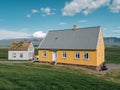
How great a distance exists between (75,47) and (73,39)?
2.88 meters

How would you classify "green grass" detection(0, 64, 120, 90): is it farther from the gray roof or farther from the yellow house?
the gray roof

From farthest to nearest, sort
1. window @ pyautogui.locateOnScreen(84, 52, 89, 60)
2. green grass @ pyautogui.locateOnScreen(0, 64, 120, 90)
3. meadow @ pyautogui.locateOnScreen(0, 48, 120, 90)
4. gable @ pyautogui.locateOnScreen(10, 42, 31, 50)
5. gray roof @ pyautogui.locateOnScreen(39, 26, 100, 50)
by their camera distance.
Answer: gable @ pyautogui.locateOnScreen(10, 42, 31, 50) → gray roof @ pyautogui.locateOnScreen(39, 26, 100, 50) → window @ pyautogui.locateOnScreen(84, 52, 89, 60) → meadow @ pyautogui.locateOnScreen(0, 48, 120, 90) → green grass @ pyautogui.locateOnScreen(0, 64, 120, 90)

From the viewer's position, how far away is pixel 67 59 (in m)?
35.9

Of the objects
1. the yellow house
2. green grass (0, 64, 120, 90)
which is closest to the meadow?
green grass (0, 64, 120, 90)

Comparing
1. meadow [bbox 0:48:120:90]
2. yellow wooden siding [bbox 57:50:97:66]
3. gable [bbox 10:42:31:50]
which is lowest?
meadow [bbox 0:48:120:90]

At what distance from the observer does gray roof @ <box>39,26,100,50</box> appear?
1333 inches

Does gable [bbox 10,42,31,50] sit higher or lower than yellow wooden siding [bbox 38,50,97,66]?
higher

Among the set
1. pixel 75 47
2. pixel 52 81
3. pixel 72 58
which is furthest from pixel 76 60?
pixel 52 81

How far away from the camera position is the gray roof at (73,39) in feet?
111

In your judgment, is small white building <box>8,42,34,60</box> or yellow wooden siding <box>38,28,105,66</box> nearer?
yellow wooden siding <box>38,28,105,66</box>

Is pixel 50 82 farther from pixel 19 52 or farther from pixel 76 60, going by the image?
pixel 19 52

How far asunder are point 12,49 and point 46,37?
13.0 m

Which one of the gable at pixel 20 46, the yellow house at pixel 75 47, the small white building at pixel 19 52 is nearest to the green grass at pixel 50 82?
the yellow house at pixel 75 47

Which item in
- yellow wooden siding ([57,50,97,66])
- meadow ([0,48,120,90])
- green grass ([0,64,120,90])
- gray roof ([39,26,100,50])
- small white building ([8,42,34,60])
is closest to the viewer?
green grass ([0,64,120,90])
